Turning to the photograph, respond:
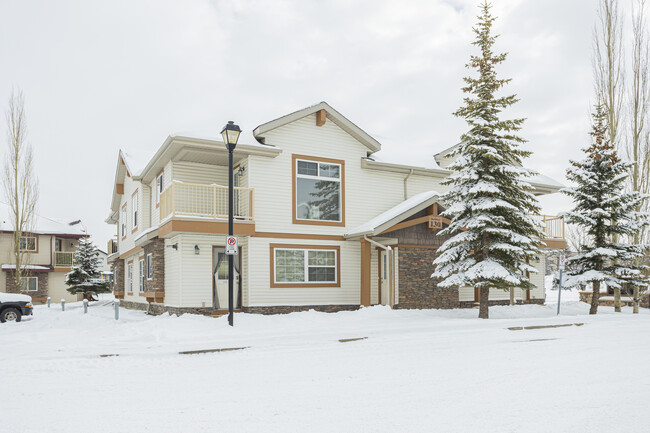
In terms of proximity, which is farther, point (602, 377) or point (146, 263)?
point (146, 263)

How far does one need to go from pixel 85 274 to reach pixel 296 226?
26.0 metres

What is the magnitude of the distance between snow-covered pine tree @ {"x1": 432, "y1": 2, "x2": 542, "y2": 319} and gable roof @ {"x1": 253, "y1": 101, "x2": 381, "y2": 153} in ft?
14.0

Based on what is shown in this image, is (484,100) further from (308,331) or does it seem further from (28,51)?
(28,51)

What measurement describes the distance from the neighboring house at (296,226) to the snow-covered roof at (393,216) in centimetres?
7

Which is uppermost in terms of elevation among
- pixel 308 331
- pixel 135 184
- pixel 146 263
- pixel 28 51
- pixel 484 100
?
pixel 28 51

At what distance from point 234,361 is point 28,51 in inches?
805

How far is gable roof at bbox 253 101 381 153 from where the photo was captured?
1806 cm

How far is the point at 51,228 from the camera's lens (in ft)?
131

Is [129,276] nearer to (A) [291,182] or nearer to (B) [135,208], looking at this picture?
(B) [135,208]

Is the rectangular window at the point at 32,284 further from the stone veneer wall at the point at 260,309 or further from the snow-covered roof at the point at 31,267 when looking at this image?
the stone veneer wall at the point at 260,309

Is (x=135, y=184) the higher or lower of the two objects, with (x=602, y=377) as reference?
higher

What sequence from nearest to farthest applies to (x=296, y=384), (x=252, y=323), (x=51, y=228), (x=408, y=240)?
(x=296, y=384) < (x=252, y=323) < (x=408, y=240) < (x=51, y=228)

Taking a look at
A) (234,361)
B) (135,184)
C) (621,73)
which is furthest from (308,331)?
(621,73)

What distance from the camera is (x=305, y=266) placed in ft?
60.6
